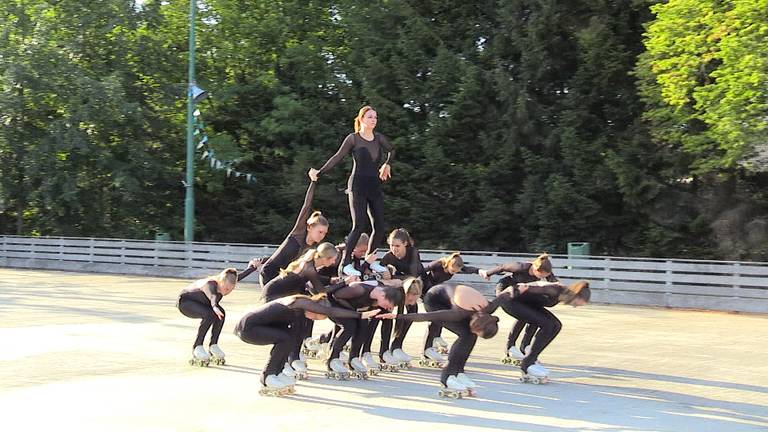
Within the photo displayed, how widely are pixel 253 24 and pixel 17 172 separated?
10408 mm

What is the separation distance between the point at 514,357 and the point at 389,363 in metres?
1.80

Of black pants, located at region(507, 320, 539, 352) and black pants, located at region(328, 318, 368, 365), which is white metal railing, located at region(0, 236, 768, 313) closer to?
black pants, located at region(507, 320, 539, 352)

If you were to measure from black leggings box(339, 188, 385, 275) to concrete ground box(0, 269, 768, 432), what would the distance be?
5.40 ft

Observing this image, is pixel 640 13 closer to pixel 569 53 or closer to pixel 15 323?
pixel 569 53

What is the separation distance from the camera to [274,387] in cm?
910

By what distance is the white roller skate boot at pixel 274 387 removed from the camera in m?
9.10

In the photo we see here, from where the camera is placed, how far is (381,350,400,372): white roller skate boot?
36.5 feet

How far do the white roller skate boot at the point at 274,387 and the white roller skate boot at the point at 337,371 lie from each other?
4.36 feet

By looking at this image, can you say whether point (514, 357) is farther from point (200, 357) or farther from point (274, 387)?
point (200, 357)

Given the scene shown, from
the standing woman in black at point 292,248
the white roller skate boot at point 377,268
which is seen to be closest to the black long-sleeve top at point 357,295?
the white roller skate boot at point 377,268

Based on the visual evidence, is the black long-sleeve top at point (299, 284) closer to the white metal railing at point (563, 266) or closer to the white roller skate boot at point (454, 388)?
the white roller skate boot at point (454, 388)

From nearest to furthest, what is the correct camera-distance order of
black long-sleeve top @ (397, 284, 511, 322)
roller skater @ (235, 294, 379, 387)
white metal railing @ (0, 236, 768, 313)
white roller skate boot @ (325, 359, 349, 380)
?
black long-sleeve top @ (397, 284, 511, 322)
roller skater @ (235, 294, 379, 387)
white roller skate boot @ (325, 359, 349, 380)
white metal railing @ (0, 236, 768, 313)

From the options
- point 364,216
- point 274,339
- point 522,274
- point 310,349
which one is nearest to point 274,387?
point 274,339

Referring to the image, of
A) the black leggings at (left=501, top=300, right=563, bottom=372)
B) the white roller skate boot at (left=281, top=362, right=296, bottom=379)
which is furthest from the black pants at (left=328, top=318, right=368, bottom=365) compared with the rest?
the black leggings at (left=501, top=300, right=563, bottom=372)
